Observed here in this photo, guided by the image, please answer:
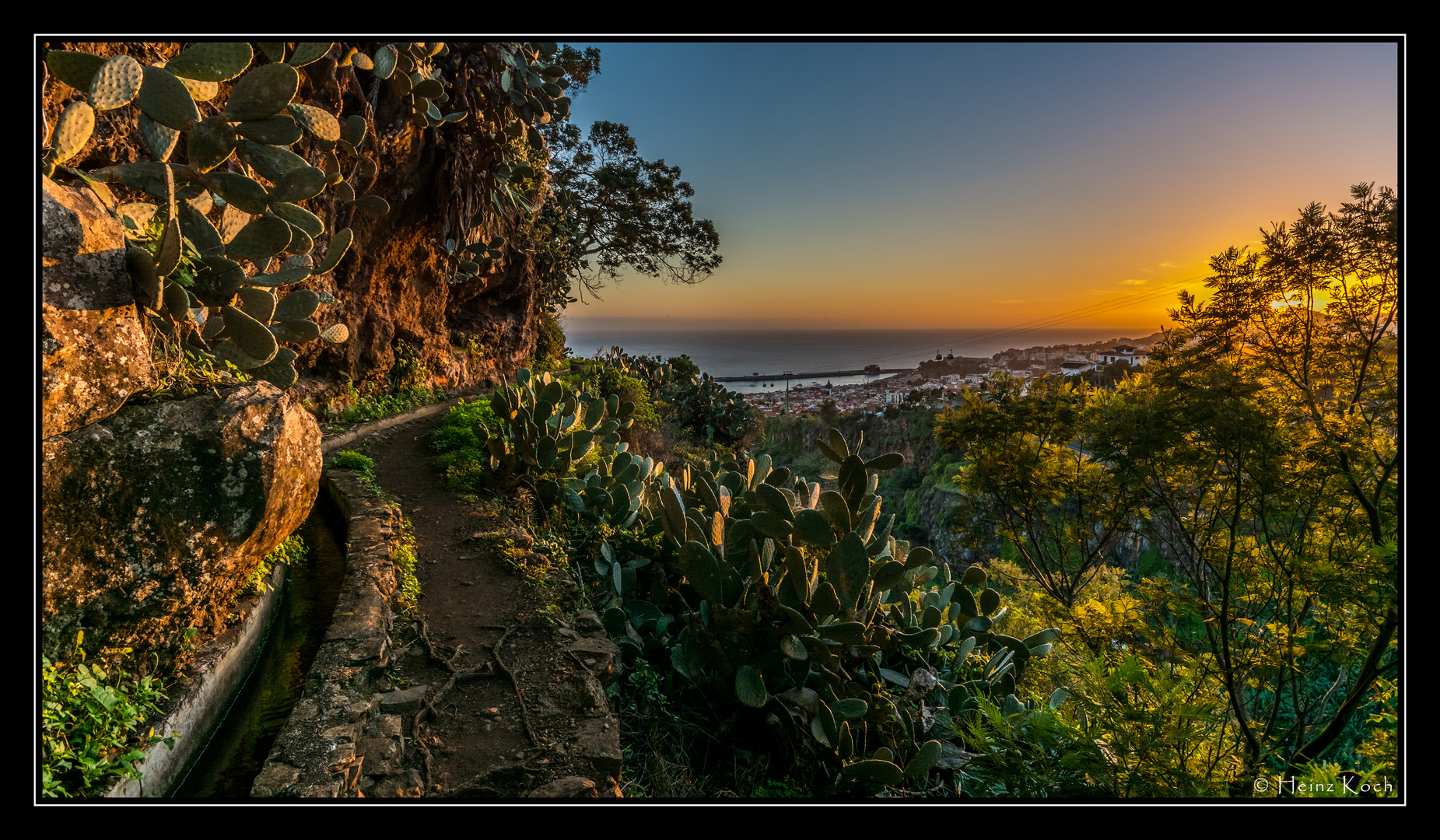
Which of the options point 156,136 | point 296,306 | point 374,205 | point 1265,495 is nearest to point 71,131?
point 156,136

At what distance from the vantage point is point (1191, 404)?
13.6ft

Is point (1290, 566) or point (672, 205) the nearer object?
point (1290, 566)

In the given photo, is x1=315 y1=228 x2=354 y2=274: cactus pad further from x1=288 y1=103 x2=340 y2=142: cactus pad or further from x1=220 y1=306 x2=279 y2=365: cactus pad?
x1=220 y1=306 x2=279 y2=365: cactus pad

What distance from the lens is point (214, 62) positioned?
197cm

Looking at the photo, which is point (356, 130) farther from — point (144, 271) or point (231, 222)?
point (144, 271)

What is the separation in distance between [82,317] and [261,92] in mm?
1098

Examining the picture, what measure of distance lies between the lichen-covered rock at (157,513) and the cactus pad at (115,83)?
2.92ft

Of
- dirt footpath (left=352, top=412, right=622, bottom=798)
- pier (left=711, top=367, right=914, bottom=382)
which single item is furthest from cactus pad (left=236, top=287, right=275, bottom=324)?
pier (left=711, top=367, right=914, bottom=382)

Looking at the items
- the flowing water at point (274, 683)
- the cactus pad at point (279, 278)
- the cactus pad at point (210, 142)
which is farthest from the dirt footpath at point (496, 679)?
the cactus pad at point (210, 142)

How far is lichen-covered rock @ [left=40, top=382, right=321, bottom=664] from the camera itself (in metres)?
1.43
